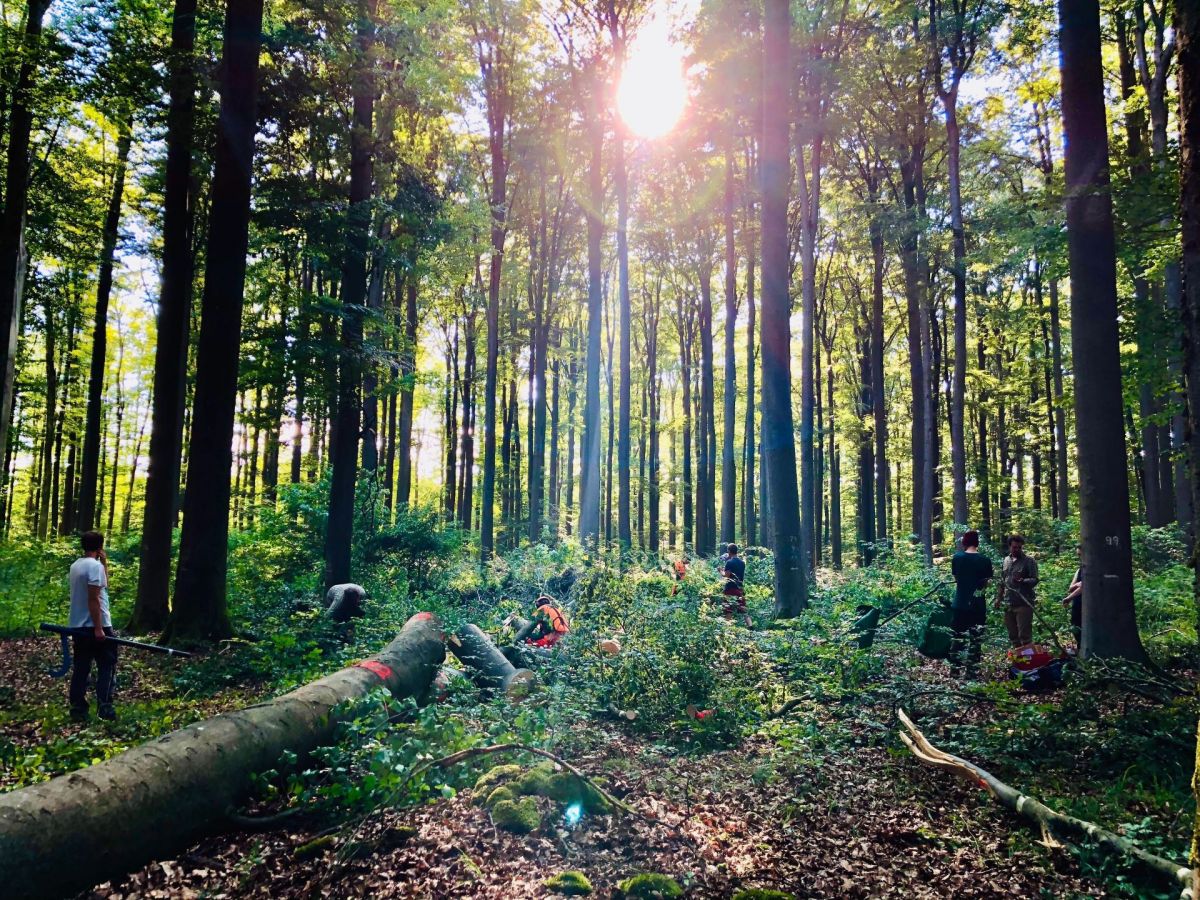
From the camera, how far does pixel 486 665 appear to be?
25.8 feet

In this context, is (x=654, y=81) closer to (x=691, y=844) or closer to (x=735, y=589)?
(x=735, y=589)

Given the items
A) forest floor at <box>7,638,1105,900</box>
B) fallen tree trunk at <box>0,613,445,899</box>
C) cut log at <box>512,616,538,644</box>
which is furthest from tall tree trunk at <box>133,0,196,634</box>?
fallen tree trunk at <box>0,613,445,899</box>

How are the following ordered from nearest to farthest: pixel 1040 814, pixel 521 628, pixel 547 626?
pixel 1040 814 → pixel 521 628 → pixel 547 626

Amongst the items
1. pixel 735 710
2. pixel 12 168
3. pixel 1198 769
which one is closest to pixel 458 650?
pixel 735 710

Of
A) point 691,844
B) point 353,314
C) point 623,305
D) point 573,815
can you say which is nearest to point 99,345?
point 353,314

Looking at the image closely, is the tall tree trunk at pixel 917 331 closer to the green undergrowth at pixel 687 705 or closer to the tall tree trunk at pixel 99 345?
the green undergrowth at pixel 687 705

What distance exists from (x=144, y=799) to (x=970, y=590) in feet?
30.9

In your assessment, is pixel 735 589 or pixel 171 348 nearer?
pixel 171 348

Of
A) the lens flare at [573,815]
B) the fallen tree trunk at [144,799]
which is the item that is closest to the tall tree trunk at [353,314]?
the fallen tree trunk at [144,799]

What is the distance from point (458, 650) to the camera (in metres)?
8.19

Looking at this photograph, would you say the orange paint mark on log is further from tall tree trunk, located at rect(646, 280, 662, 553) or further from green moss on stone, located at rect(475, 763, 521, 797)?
tall tree trunk, located at rect(646, 280, 662, 553)

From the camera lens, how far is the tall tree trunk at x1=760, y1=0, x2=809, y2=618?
458 inches

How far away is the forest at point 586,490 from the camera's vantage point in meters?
4.14

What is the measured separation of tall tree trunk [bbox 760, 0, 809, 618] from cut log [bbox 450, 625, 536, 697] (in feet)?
18.6
